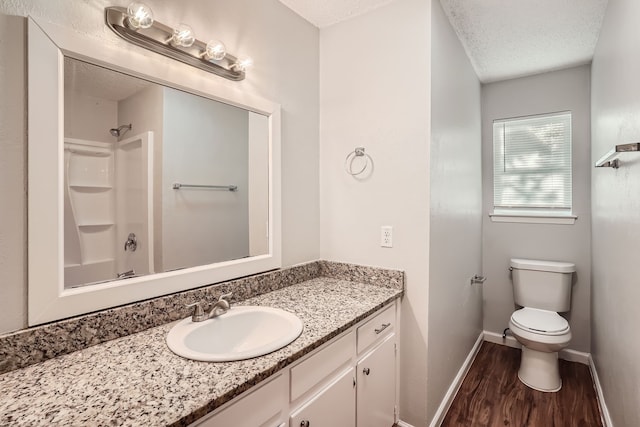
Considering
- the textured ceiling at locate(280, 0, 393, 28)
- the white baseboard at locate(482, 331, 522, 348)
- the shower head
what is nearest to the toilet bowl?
the white baseboard at locate(482, 331, 522, 348)

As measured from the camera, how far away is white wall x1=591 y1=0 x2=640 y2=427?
1305 mm

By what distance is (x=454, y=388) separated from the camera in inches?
84.7

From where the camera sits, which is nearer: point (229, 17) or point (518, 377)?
point (229, 17)

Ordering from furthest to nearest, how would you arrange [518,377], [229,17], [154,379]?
[518,377] < [229,17] < [154,379]

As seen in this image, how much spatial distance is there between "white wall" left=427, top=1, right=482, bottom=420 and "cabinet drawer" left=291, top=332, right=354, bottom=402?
64 cm

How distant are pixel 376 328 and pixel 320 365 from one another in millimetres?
441

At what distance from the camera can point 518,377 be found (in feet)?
7.82

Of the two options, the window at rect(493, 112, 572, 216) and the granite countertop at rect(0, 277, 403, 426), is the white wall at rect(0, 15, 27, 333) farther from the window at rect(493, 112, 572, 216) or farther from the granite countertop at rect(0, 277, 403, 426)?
the window at rect(493, 112, 572, 216)

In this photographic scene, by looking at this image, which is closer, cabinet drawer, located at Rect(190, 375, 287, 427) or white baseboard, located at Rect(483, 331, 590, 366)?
cabinet drawer, located at Rect(190, 375, 287, 427)

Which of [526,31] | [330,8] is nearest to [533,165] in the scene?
[526,31]

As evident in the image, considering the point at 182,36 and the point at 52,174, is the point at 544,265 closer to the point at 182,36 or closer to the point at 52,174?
the point at 182,36

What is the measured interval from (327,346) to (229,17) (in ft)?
4.86

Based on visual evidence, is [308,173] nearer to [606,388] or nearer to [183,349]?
[183,349]

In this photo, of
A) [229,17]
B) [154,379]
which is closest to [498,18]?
[229,17]
